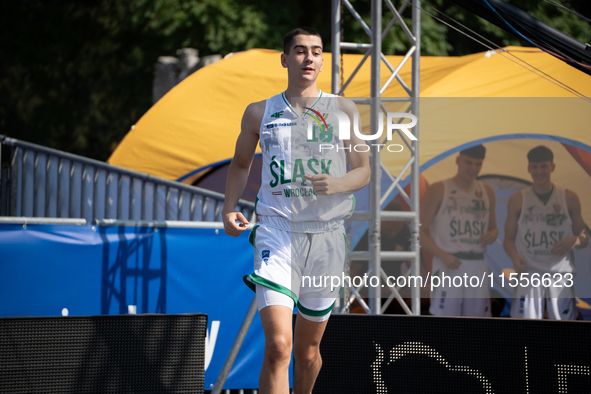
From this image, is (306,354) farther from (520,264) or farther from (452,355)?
(520,264)

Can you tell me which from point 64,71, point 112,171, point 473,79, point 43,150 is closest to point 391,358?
point 112,171

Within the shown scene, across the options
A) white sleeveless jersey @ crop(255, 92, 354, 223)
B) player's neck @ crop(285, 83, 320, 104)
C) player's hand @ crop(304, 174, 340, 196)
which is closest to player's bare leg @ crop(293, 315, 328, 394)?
white sleeveless jersey @ crop(255, 92, 354, 223)

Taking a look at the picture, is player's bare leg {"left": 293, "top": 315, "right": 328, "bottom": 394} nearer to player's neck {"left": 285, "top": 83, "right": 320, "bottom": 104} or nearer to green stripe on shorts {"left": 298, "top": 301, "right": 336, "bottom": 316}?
green stripe on shorts {"left": 298, "top": 301, "right": 336, "bottom": 316}

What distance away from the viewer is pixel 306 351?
2.88 meters

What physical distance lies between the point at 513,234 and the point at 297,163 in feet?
8.43

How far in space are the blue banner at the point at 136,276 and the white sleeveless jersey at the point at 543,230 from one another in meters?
2.13

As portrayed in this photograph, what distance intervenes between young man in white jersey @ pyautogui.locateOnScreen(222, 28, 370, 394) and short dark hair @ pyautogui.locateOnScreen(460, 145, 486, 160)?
2839 millimetres

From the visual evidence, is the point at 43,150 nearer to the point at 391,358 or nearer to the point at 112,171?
the point at 112,171

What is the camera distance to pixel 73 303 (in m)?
4.19

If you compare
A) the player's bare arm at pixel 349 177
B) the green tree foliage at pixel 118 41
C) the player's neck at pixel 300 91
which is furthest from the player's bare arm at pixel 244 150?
the green tree foliage at pixel 118 41

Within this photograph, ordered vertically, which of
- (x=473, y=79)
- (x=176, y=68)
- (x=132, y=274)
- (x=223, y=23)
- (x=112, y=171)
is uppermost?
(x=223, y=23)

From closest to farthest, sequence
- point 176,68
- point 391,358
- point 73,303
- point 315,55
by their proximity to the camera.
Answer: point 315,55 < point 391,358 < point 73,303 < point 176,68

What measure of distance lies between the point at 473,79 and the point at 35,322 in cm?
541

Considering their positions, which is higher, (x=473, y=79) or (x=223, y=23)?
(x=223, y=23)
